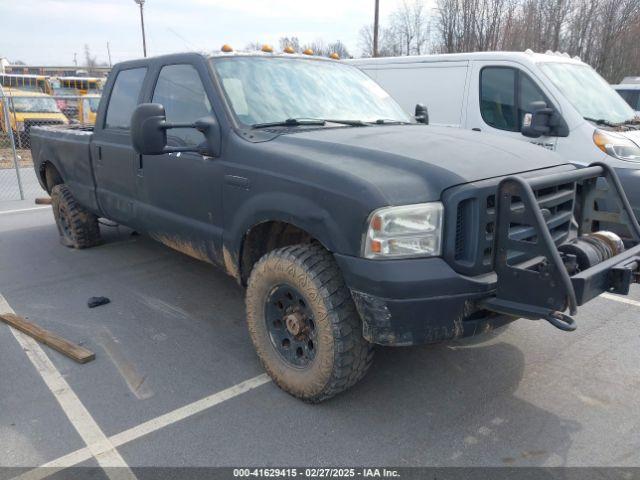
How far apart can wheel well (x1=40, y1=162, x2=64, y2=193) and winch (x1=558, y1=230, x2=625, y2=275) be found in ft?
18.5

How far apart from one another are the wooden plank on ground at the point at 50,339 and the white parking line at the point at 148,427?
36.5 inches

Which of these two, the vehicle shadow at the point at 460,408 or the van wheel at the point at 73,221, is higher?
the van wheel at the point at 73,221

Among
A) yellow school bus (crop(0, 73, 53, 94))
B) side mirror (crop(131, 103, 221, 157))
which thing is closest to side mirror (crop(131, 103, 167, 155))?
side mirror (crop(131, 103, 221, 157))

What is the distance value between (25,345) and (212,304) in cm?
142

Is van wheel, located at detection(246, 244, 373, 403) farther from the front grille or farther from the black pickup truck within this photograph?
the front grille

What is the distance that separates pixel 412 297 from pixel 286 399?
3.70 feet

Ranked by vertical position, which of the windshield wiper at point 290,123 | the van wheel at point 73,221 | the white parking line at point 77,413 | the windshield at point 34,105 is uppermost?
the windshield wiper at point 290,123

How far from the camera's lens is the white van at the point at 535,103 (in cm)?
575

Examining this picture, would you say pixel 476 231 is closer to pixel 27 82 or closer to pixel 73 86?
pixel 27 82

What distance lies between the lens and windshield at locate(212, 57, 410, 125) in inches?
139

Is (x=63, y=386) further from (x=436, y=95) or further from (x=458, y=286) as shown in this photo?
(x=436, y=95)

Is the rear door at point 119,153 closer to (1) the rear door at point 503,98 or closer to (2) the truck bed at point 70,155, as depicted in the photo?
(2) the truck bed at point 70,155

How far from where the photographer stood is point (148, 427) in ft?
9.31

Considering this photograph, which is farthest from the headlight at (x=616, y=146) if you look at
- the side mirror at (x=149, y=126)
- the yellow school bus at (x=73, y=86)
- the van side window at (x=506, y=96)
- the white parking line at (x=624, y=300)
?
the yellow school bus at (x=73, y=86)
